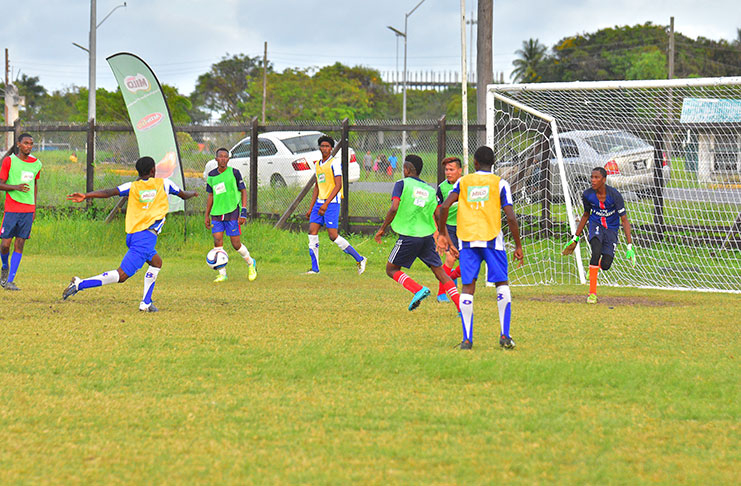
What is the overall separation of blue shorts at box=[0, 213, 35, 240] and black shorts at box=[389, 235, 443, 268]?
212 inches

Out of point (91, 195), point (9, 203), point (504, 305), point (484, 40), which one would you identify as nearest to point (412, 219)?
point (504, 305)

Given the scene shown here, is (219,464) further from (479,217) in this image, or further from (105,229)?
(105,229)

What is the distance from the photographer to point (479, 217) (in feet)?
24.2

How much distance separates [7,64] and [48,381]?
6044 centimetres

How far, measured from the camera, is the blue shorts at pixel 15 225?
11.4 metres

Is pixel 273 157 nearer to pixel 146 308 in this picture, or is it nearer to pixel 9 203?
pixel 9 203

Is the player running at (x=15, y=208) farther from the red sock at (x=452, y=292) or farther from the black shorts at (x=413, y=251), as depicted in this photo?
the red sock at (x=452, y=292)

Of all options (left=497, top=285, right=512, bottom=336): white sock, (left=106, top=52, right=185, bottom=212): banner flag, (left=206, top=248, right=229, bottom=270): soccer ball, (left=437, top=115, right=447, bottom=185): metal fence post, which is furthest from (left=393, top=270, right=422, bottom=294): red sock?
(left=106, top=52, right=185, bottom=212): banner flag

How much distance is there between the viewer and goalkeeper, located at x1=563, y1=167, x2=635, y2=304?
1079 cm

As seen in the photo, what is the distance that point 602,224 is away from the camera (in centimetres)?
1089

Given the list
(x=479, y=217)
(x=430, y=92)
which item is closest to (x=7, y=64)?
(x=430, y=92)

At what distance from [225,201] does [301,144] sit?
572 cm

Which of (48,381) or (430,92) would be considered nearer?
(48,381)

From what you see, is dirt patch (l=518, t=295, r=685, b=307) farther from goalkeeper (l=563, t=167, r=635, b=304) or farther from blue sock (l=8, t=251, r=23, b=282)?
blue sock (l=8, t=251, r=23, b=282)
